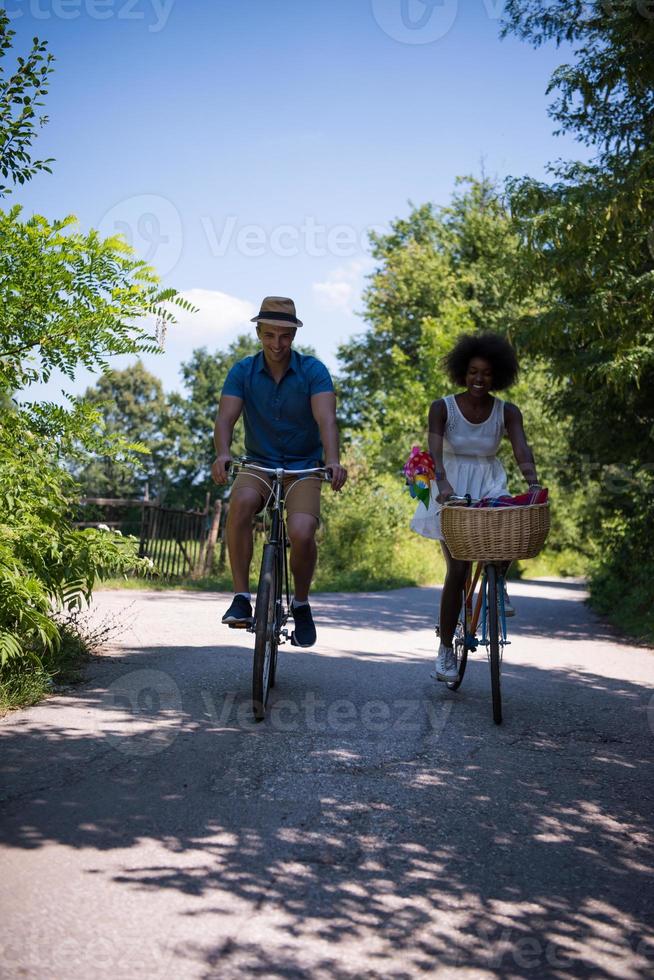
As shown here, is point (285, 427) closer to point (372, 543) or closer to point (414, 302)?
point (372, 543)

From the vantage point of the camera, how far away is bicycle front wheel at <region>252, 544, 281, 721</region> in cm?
513

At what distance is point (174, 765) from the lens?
422 cm

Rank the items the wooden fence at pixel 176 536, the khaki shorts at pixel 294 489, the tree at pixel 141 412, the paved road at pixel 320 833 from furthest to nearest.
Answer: the tree at pixel 141 412 < the wooden fence at pixel 176 536 < the khaki shorts at pixel 294 489 < the paved road at pixel 320 833

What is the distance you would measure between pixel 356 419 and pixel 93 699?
152 ft

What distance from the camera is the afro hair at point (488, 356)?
6.17m

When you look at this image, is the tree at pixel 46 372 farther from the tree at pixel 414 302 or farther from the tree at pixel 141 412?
the tree at pixel 141 412

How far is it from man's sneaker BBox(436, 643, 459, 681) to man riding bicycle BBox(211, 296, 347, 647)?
96cm

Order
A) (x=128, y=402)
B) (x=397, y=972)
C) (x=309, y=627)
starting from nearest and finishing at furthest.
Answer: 1. (x=397, y=972)
2. (x=309, y=627)
3. (x=128, y=402)

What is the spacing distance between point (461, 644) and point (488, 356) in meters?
1.89

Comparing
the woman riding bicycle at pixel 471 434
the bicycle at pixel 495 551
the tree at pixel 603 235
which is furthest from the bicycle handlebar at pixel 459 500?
the tree at pixel 603 235

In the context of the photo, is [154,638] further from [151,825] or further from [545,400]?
[545,400]

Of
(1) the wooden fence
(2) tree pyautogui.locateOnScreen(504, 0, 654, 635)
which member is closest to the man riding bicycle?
(2) tree pyautogui.locateOnScreen(504, 0, 654, 635)

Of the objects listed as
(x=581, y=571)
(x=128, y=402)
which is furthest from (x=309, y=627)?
(x=128, y=402)

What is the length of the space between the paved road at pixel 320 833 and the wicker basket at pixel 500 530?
1.00 meters
